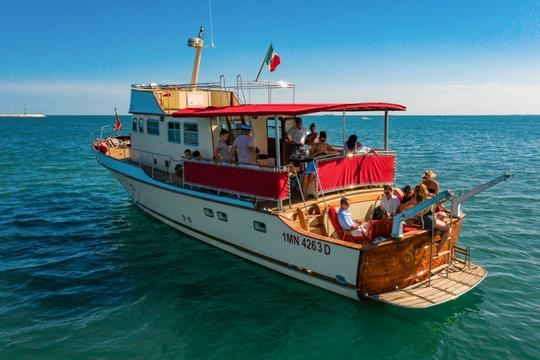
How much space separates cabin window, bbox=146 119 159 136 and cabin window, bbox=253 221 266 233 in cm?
662

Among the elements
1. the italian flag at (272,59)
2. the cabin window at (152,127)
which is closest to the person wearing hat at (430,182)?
the italian flag at (272,59)

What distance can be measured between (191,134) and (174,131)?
1.08 m

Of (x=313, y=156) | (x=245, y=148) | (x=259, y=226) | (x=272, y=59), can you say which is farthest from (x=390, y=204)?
(x=272, y=59)

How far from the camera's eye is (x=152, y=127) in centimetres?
1562

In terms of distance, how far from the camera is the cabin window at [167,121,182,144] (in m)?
14.2

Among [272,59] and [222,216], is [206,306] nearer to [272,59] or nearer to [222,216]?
[222,216]

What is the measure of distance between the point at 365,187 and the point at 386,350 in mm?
5505

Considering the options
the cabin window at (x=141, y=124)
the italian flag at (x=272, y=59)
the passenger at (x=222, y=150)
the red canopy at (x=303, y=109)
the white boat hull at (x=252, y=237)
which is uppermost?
the italian flag at (x=272, y=59)

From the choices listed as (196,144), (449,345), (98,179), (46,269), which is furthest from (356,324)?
(98,179)

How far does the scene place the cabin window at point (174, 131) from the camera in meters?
14.2

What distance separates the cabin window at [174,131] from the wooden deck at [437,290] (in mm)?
8553

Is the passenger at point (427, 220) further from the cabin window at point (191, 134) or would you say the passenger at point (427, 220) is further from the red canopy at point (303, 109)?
the cabin window at point (191, 134)

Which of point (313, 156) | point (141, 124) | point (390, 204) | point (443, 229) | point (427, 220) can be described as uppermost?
point (141, 124)

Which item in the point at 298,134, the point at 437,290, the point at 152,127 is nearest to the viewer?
the point at 437,290
